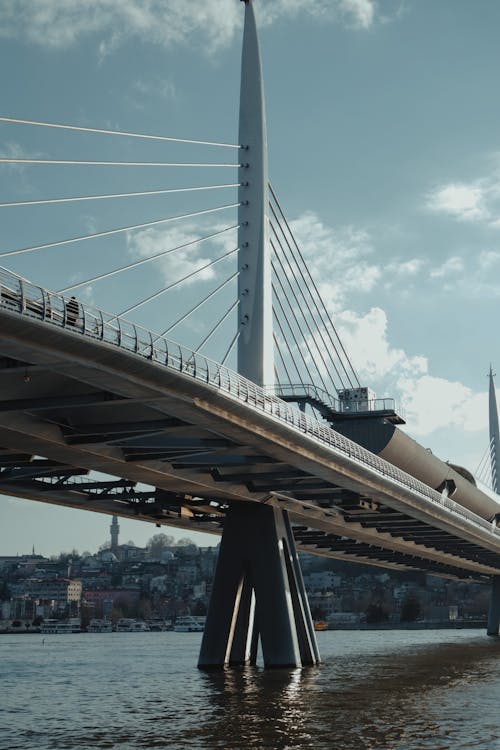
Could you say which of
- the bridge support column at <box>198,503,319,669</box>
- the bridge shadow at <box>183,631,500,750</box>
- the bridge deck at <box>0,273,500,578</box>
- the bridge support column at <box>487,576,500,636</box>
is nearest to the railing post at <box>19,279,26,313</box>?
the bridge deck at <box>0,273,500,578</box>

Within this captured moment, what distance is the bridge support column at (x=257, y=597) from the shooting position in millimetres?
50812

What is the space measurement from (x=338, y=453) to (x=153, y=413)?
11.5 metres

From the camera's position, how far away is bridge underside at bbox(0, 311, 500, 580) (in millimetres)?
28500

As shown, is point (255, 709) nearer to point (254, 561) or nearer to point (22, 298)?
point (22, 298)

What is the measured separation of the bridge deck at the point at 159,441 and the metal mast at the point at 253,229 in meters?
4.96

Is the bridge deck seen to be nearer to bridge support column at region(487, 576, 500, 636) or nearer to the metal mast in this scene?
the metal mast

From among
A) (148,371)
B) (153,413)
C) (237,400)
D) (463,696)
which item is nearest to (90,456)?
(153,413)

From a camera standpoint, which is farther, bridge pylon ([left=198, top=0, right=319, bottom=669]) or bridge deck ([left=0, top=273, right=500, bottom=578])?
bridge pylon ([left=198, top=0, right=319, bottom=669])

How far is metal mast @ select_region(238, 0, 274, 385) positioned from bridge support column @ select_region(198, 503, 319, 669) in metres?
9.46

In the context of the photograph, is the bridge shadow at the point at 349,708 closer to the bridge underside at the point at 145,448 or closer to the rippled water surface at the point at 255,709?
the rippled water surface at the point at 255,709

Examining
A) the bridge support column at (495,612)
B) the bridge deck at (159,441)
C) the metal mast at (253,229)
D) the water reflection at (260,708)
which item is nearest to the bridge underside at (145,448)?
the bridge deck at (159,441)

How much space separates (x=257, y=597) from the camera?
51.5m

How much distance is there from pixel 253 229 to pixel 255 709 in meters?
22.9

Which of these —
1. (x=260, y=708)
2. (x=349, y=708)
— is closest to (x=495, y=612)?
(x=349, y=708)
